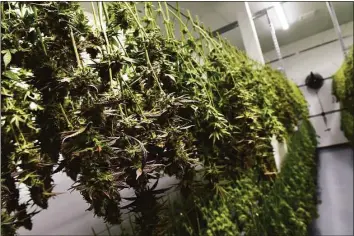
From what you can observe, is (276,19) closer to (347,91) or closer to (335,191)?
(347,91)

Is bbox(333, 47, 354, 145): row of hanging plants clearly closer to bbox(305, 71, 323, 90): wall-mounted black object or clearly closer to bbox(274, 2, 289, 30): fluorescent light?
bbox(305, 71, 323, 90): wall-mounted black object

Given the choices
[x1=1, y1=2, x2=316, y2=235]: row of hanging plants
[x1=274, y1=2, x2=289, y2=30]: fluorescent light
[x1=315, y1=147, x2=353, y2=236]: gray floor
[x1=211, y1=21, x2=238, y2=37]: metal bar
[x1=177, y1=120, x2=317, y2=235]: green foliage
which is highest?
[x1=274, y1=2, x2=289, y2=30]: fluorescent light

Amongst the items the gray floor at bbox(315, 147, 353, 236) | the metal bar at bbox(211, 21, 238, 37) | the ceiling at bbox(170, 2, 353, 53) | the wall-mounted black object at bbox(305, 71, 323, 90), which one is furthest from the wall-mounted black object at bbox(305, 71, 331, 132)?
the metal bar at bbox(211, 21, 238, 37)

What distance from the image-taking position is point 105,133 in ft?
2.26

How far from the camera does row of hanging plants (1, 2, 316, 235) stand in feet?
2.14

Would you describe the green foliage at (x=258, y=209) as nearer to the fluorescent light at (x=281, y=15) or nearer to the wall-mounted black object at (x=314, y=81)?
the fluorescent light at (x=281, y=15)

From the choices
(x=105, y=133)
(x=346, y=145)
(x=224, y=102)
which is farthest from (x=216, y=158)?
(x=346, y=145)

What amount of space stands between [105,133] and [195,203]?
796 millimetres

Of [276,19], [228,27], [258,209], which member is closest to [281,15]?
[276,19]

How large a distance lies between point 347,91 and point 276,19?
49.2 inches

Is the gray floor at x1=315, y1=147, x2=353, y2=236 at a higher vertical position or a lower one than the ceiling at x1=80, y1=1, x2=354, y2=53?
lower

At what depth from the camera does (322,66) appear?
15.3 ft

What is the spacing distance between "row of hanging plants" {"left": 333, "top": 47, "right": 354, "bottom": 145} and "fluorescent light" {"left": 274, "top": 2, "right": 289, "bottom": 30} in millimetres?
910

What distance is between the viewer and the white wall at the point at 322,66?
429 centimetres
